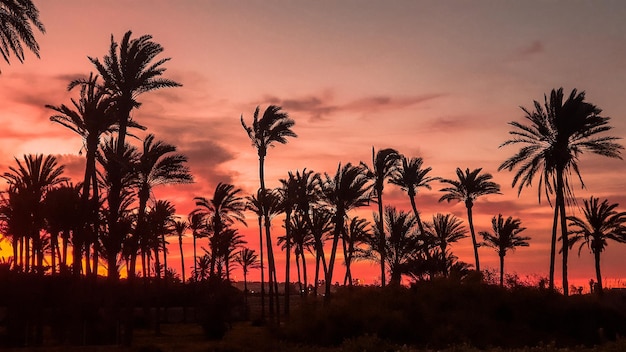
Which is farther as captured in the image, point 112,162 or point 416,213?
point 416,213

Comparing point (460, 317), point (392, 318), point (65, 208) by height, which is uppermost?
point (65, 208)

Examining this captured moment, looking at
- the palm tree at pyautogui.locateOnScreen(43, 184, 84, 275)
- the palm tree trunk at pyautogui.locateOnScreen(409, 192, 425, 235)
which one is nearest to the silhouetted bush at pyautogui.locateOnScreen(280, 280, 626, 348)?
the palm tree at pyautogui.locateOnScreen(43, 184, 84, 275)

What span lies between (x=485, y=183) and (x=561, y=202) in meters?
20.3

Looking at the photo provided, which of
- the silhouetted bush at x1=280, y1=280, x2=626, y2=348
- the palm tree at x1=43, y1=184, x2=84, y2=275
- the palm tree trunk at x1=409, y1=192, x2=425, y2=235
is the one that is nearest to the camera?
the silhouetted bush at x1=280, y1=280, x2=626, y2=348

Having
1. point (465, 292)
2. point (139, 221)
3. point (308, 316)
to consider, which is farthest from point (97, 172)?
point (465, 292)

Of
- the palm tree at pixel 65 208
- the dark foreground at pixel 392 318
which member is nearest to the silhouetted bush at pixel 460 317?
the dark foreground at pixel 392 318

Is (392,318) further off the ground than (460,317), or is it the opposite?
(392,318)

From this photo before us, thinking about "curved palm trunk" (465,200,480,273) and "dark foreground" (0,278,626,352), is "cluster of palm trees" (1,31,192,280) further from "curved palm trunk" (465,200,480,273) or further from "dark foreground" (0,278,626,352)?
"curved palm trunk" (465,200,480,273)

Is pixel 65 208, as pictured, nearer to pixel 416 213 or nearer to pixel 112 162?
pixel 112 162

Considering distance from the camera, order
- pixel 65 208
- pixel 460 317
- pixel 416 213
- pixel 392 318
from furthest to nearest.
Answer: pixel 416 213 < pixel 65 208 < pixel 460 317 < pixel 392 318

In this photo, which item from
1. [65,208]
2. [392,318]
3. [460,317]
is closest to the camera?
[392,318]

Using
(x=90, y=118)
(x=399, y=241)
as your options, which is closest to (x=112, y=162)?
(x=90, y=118)

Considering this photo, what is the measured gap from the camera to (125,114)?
129 feet

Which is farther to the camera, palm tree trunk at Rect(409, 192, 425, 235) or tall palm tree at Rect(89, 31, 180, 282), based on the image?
palm tree trunk at Rect(409, 192, 425, 235)
